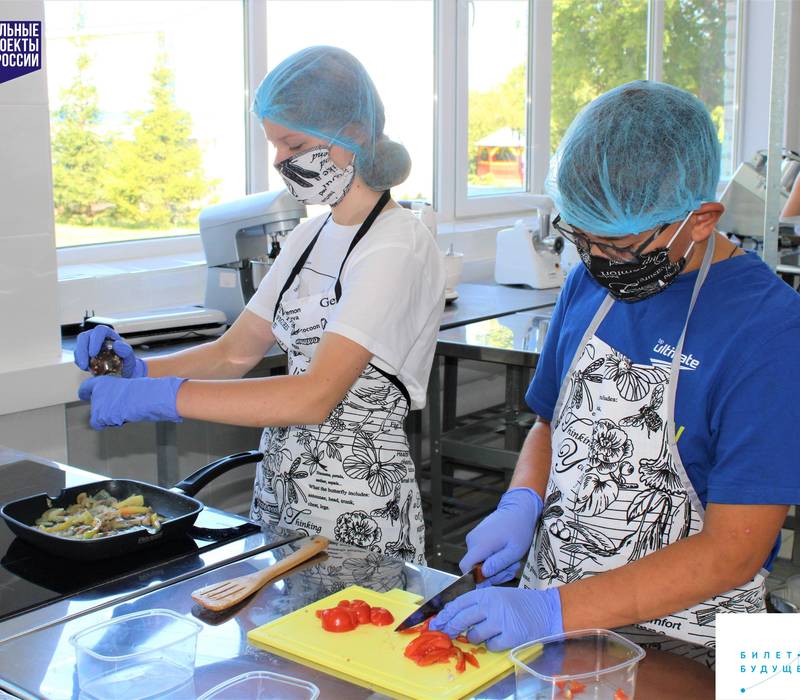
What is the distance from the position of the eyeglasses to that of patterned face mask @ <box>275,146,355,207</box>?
1.97 feet

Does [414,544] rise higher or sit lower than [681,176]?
lower

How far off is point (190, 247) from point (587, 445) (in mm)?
2382

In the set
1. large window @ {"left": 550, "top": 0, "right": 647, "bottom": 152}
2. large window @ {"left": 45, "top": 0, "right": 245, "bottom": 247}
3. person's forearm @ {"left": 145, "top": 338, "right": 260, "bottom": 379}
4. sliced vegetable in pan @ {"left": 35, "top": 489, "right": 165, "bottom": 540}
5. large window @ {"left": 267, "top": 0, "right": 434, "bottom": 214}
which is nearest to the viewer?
sliced vegetable in pan @ {"left": 35, "top": 489, "right": 165, "bottom": 540}

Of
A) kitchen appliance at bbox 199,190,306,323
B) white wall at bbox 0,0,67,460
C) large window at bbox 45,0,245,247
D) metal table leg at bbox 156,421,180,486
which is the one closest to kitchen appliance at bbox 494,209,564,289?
large window at bbox 45,0,245,247

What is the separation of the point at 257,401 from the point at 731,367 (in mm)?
766

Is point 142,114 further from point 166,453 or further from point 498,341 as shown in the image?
point 498,341

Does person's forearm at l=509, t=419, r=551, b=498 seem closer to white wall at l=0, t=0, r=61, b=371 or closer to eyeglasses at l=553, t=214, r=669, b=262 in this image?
eyeglasses at l=553, t=214, r=669, b=262

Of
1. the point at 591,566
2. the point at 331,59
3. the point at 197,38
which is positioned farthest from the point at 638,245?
the point at 197,38

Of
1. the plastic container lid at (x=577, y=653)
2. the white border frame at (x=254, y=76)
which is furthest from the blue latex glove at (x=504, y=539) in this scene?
the white border frame at (x=254, y=76)

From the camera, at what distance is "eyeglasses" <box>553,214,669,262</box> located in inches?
51.1

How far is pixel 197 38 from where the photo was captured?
345 cm

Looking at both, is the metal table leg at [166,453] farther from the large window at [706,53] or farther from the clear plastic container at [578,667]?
the large window at [706,53]

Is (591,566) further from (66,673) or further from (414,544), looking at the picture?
(66,673)

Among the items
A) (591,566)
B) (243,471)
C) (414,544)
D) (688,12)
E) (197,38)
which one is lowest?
(243,471)
